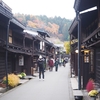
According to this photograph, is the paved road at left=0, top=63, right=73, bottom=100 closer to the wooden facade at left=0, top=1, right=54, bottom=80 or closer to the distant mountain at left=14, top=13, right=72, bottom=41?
the wooden facade at left=0, top=1, right=54, bottom=80

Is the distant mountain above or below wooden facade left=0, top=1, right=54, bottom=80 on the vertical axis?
above

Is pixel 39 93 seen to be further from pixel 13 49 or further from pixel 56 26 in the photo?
pixel 56 26

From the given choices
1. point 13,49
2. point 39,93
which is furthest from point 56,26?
point 39,93

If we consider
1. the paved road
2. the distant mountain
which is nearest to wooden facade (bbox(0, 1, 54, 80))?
the paved road

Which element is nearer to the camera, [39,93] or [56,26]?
[39,93]

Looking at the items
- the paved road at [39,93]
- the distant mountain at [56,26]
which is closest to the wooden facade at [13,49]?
the paved road at [39,93]

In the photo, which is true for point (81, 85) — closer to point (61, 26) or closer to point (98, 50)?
point (98, 50)

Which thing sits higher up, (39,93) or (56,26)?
(56,26)

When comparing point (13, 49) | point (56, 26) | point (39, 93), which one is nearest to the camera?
point (39, 93)

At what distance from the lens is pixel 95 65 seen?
13891mm

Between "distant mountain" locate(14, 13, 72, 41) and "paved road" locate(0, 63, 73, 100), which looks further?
"distant mountain" locate(14, 13, 72, 41)

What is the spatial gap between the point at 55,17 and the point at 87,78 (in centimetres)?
13868

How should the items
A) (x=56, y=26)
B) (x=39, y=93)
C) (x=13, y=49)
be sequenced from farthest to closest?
(x=56, y=26), (x=13, y=49), (x=39, y=93)

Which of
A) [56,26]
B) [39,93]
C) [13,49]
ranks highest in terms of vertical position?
[56,26]
